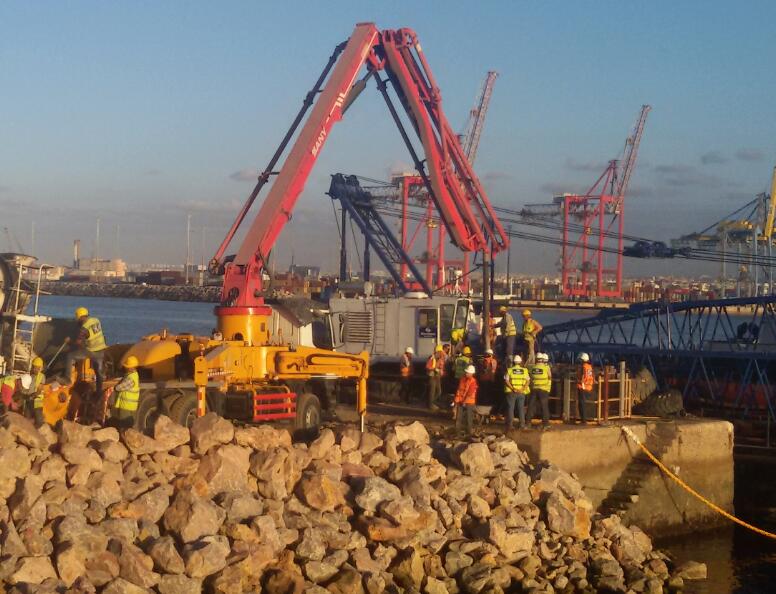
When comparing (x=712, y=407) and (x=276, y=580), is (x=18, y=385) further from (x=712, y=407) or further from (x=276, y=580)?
(x=712, y=407)

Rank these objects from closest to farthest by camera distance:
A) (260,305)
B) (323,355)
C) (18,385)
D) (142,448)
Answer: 1. (142,448)
2. (18,385)
3. (323,355)
4. (260,305)

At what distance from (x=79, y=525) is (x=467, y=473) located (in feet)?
22.0

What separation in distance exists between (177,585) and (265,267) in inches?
448

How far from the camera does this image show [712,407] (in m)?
27.1

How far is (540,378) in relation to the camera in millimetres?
20562

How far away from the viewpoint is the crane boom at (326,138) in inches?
Result: 914

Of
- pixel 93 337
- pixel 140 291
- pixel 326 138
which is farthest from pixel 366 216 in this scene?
pixel 140 291

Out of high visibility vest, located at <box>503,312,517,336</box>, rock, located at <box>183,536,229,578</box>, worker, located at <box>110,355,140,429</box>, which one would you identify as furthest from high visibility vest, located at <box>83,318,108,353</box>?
high visibility vest, located at <box>503,312,517,336</box>

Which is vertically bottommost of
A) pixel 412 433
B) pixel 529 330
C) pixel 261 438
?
pixel 412 433

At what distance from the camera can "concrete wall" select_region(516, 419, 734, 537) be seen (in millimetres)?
19562

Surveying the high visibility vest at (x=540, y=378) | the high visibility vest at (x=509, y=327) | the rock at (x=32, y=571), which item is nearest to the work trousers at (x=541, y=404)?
the high visibility vest at (x=540, y=378)

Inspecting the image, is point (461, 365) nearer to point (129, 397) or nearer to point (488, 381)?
point (488, 381)

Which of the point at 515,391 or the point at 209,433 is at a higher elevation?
the point at 515,391

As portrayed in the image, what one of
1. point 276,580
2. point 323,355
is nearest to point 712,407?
point 323,355
